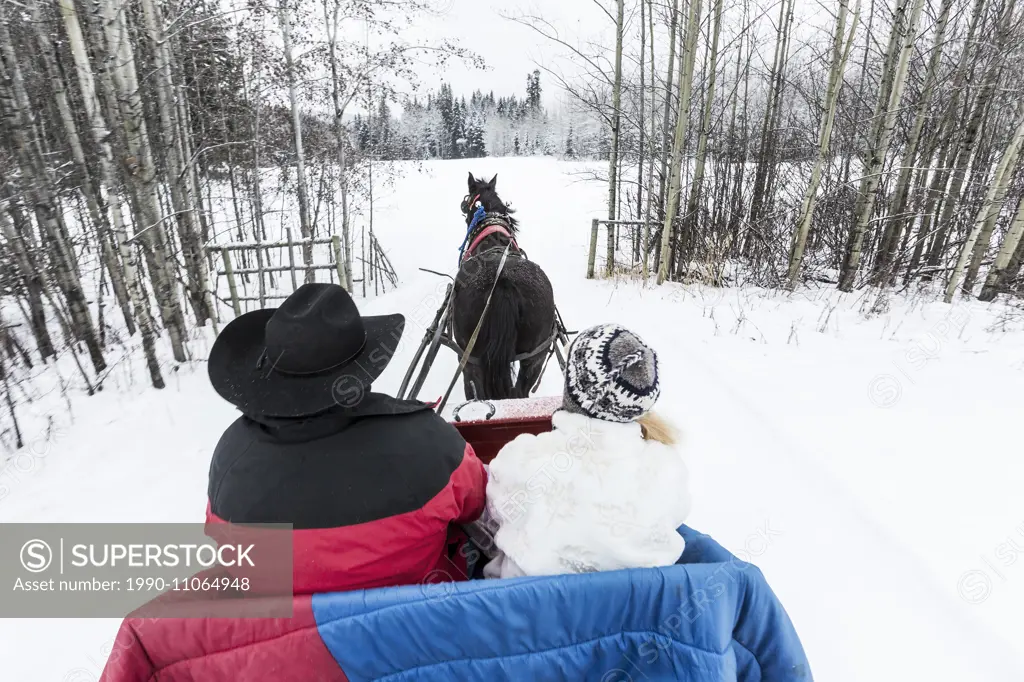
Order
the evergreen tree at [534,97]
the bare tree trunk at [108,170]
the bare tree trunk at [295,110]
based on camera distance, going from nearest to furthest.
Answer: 1. the bare tree trunk at [108,170]
2. the bare tree trunk at [295,110]
3. the evergreen tree at [534,97]

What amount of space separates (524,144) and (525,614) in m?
72.1

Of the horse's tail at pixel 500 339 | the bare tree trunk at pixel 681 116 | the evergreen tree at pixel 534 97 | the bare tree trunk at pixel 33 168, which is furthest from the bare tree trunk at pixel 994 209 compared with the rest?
the evergreen tree at pixel 534 97

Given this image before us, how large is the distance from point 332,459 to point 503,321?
2.01 metres

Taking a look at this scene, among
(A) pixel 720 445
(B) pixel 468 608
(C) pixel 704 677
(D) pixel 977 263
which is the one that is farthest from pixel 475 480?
(D) pixel 977 263

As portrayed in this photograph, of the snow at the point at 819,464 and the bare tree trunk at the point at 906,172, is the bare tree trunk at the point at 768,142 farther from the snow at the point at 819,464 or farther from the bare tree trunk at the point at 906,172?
the snow at the point at 819,464

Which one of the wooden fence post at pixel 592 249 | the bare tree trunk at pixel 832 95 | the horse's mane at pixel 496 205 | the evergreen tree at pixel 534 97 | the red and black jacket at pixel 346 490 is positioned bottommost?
the wooden fence post at pixel 592 249

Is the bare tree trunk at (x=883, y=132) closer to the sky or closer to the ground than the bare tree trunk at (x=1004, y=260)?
closer to the sky

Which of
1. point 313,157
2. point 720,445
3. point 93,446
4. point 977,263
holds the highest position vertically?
point 313,157

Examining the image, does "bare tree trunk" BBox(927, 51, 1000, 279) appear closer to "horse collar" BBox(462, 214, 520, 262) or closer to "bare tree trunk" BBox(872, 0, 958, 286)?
"bare tree trunk" BBox(872, 0, 958, 286)

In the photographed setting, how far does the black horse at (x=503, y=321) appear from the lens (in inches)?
123

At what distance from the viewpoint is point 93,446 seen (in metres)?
3.59

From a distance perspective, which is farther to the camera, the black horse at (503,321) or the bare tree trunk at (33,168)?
the bare tree trunk at (33,168)

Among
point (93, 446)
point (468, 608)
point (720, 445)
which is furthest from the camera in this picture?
point (93, 446)

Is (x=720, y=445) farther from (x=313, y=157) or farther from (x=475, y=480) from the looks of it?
(x=313, y=157)
